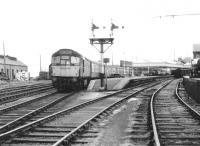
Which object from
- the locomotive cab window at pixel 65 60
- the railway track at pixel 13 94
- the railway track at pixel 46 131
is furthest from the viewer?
the locomotive cab window at pixel 65 60

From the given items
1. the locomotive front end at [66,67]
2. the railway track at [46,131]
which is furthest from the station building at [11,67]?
the railway track at [46,131]

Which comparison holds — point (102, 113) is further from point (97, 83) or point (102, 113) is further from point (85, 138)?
point (97, 83)

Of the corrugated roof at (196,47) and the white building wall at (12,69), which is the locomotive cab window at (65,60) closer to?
the white building wall at (12,69)

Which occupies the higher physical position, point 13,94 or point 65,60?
point 65,60

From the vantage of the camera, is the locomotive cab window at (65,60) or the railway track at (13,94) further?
the locomotive cab window at (65,60)

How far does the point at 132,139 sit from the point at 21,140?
262cm

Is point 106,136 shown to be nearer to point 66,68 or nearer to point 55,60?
point 66,68

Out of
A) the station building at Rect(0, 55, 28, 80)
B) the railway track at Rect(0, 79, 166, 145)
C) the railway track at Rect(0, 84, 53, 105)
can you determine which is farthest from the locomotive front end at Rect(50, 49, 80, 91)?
the station building at Rect(0, 55, 28, 80)

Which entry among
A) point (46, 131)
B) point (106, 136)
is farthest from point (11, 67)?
point (106, 136)

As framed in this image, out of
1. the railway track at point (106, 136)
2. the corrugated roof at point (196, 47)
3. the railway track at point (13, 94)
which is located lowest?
the railway track at point (106, 136)

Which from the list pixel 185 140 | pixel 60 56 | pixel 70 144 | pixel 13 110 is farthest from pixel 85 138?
pixel 60 56

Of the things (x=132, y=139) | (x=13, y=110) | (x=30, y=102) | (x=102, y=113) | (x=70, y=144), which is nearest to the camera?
(x=70, y=144)

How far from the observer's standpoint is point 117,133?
898cm

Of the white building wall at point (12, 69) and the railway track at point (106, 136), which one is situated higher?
the white building wall at point (12, 69)
